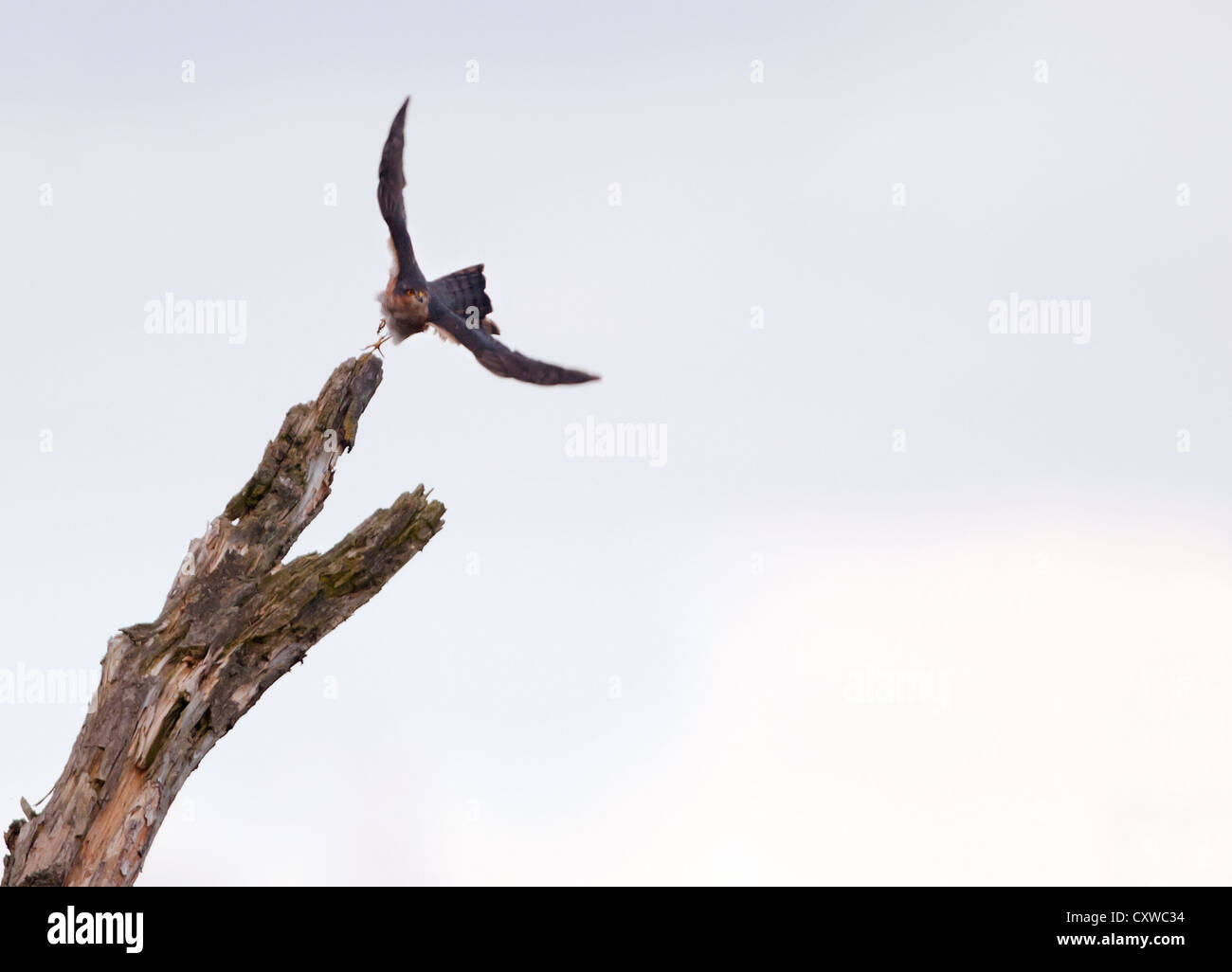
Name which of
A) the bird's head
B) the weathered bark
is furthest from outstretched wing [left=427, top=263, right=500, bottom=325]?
the weathered bark

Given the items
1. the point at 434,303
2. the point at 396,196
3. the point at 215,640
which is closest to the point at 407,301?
the point at 434,303

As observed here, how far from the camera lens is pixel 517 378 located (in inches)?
437

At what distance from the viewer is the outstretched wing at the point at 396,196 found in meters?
11.6

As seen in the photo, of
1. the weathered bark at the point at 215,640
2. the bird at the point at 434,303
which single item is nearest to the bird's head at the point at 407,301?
the bird at the point at 434,303

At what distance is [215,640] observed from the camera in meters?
8.72

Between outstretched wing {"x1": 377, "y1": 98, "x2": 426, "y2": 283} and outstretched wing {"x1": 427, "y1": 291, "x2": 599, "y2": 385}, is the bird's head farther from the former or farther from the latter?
outstretched wing {"x1": 377, "y1": 98, "x2": 426, "y2": 283}

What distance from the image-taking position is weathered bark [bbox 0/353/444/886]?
817 centimetres

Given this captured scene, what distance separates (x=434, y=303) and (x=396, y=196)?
4.00 ft

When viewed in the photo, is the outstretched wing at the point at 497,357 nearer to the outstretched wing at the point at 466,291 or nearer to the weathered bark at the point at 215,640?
the outstretched wing at the point at 466,291

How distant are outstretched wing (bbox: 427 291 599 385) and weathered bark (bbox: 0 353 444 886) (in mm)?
1546

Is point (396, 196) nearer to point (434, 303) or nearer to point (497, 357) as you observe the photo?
point (434, 303)
